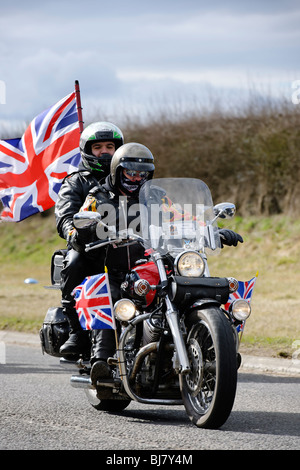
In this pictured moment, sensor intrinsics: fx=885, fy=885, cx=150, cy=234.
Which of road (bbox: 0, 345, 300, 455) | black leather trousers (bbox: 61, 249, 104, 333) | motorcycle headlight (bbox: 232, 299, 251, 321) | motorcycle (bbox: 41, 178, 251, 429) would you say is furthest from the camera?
black leather trousers (bbox: 61, 249, 104, 333)

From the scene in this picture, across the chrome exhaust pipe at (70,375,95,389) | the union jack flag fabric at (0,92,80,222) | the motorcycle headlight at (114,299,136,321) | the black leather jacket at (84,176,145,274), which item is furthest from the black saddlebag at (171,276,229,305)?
the union jack flag fabric at (0,92,80,222)

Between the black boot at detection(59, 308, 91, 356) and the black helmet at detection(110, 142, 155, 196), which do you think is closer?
the black helmet at detection(110, 142, 155, 196)

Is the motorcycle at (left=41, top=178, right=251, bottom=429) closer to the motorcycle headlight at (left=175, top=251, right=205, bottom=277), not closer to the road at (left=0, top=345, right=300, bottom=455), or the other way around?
the motorcycle headlight at (left=175, top=251, right=205, bottom=277)

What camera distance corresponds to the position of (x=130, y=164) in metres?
6.57

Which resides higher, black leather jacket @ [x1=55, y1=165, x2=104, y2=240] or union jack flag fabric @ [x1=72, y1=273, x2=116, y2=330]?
black leather jacket @ [x1=55, y1=165, x2=104, y2=240]

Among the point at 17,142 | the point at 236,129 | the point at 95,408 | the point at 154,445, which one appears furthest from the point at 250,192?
the point at 154,445

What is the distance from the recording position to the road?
17.7ft

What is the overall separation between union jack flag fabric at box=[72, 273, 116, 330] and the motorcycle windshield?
18.3 inches

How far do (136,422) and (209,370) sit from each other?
3.04 feet

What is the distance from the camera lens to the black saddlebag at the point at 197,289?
5777mm

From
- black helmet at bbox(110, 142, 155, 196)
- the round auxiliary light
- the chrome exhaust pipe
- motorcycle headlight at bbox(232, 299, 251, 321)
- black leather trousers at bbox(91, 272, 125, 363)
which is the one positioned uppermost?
black helmet at bbox(110, 142, 155, 196)

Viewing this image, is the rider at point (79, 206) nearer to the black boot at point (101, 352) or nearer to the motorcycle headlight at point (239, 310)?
the black boot at point (101, 352)

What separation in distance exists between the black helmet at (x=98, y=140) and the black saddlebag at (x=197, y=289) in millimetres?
1888

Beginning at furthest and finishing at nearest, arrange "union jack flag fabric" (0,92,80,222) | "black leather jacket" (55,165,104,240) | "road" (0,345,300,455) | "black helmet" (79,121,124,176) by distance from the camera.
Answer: "union jack flag fabric" (0,92,80,222) < "black helmet" (79,121,124,176) < "black leather jacket" (55,165,104,240) < "road" (0,345,300,455)
